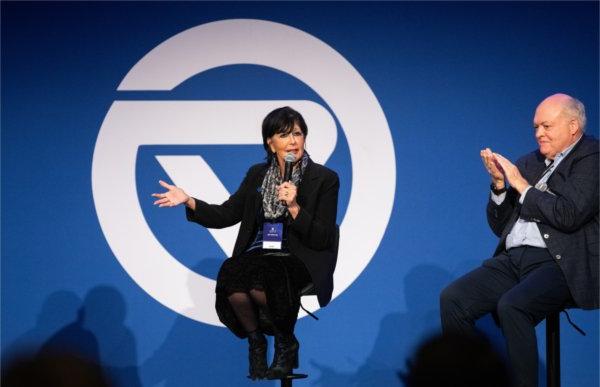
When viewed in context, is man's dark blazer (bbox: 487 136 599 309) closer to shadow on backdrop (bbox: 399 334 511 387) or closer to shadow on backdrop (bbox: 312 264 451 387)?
shadow on backdrop (bbox: 312 264 451 387)

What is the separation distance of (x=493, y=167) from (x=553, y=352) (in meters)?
0.80

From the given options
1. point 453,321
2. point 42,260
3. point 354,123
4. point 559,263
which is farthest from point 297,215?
point 42,260

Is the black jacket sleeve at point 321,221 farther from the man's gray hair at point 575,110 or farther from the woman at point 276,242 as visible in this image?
the man's gray hair at point 575,110

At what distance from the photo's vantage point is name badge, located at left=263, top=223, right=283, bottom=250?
3359 millimetres

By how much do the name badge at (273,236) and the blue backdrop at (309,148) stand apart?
4.22ft

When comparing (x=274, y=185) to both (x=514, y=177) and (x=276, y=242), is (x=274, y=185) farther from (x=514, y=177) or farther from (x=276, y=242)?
(x=514, y=177)

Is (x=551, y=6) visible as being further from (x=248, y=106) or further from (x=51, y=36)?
(x=51, y=36)

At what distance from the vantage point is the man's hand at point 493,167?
3.39 meters

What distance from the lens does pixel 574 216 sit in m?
3.23

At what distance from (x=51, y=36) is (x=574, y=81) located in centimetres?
307

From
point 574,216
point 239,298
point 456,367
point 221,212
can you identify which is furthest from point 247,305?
point 456,367

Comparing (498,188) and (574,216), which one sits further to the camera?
(498,188)

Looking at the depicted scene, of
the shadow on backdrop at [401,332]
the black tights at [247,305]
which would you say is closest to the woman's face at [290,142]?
the black tights at [247,305]

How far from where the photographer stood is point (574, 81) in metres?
4.62
